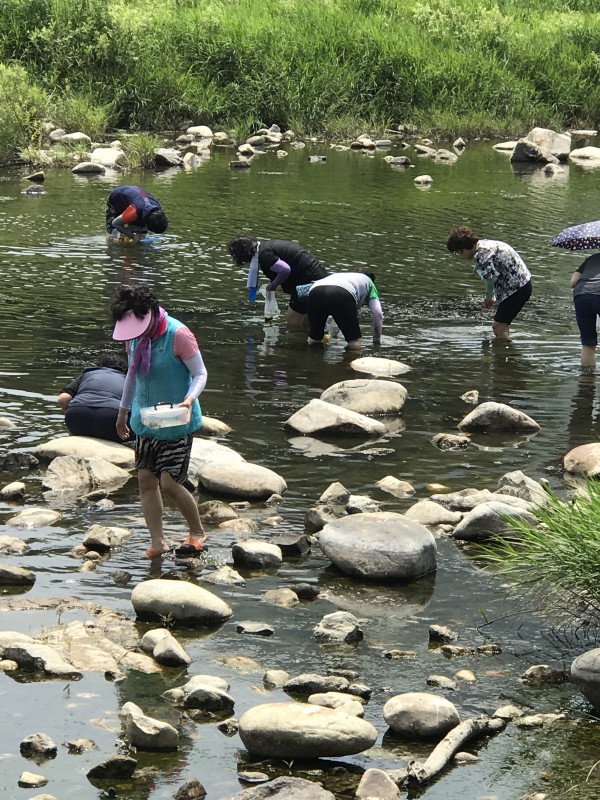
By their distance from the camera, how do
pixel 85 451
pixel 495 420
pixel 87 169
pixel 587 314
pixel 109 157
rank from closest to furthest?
1. pixel 85 451
2. pixel 495 420
3. pixel 587 314
4. pixel 87 169
5. pixel 109 157

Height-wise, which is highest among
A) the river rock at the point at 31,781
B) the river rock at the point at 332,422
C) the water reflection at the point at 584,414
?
the river rock at the point at 31,781

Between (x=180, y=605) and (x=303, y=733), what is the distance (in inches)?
61.3

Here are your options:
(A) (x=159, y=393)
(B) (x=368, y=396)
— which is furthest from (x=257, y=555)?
(B) (x=368, y=396)

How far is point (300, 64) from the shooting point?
101ft

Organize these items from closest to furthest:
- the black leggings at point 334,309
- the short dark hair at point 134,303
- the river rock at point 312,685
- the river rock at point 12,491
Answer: the river rock at point 312,685 → the short dark hair at point 134,303 → the river rock at point 12,491 → the black leggings at point 334,309

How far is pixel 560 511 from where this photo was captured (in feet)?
20.0

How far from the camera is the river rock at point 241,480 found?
869 cm

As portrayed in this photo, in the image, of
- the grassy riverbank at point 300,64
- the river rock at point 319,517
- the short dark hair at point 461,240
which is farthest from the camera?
the grassy riverbank at point 300,64

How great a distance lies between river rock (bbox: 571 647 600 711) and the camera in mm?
5566

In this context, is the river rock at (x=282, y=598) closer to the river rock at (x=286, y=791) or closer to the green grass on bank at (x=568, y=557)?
the green grass on bank at (x=568, y=557)

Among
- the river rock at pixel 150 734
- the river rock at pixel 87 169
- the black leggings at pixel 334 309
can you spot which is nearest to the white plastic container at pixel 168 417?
the river rock at pixel 150 734

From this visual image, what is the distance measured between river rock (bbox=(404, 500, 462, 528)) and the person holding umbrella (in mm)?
3880

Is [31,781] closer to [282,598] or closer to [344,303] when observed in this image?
[282,598]

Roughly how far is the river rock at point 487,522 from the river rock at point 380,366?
4321 mm
